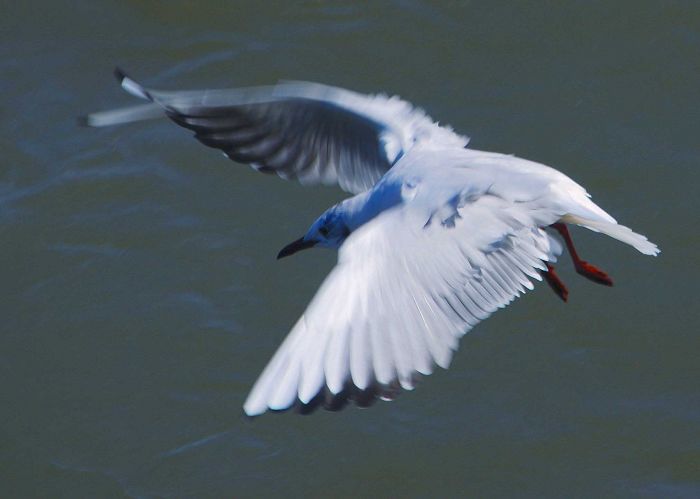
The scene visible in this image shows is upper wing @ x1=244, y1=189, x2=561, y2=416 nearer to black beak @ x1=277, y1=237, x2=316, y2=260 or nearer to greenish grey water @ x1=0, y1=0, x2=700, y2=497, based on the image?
black beak @ x1=277, y1=237, x2=316, y2=260

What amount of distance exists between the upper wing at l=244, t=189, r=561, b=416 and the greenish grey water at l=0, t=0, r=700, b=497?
4.11 ft

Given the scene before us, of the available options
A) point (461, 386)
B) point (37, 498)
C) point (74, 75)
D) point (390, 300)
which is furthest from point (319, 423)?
point (74, 75)

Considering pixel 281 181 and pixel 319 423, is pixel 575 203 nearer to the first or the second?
pixel 319 423

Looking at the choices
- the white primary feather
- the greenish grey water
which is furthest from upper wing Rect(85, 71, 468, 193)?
the greenish grey water

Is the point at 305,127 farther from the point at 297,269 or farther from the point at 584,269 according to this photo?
the point at 584,269

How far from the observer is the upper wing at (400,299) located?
13.6 ft

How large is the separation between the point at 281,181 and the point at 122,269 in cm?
99

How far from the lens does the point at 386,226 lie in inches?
183

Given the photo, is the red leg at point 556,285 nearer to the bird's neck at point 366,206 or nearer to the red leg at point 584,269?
the red leg at point 584,269

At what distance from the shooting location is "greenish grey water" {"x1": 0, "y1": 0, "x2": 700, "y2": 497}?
5789mm

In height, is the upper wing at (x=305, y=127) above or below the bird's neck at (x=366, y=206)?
above

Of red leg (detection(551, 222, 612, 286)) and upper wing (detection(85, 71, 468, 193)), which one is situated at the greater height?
upper wing (detection(85, 71, 468, 193))

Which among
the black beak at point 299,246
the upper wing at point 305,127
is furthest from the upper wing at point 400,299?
the upper wing at point 305,127

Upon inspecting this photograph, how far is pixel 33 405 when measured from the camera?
613 cm
